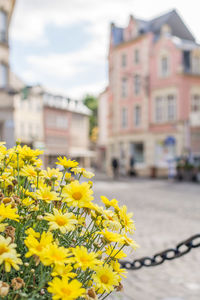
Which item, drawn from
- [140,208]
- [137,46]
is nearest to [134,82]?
[137,46]

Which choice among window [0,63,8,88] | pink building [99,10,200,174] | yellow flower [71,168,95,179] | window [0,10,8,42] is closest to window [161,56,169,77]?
pink building [99,10,200,174]

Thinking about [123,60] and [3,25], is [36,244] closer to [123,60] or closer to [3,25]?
[3,25]

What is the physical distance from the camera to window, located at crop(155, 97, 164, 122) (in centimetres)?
2808

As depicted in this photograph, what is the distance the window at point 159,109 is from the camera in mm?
28078

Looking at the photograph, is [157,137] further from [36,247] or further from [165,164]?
[36,247]

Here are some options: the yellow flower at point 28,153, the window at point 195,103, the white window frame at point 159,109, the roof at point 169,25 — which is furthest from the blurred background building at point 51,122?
the yellow flower at point 28,153

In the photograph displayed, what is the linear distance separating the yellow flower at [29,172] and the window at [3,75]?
56.2ft

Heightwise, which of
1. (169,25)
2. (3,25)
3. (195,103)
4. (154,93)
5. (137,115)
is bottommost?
(137,115)

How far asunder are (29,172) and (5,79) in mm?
17716

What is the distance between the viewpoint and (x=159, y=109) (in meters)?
28.3

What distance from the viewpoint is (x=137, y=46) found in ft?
99.1

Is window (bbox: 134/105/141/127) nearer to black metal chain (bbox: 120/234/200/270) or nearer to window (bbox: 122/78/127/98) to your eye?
window (bbox: 122/78/127/98)

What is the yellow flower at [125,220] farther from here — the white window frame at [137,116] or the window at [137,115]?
the window at [137,115]

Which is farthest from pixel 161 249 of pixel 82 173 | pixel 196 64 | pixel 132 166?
pixel 196 64
